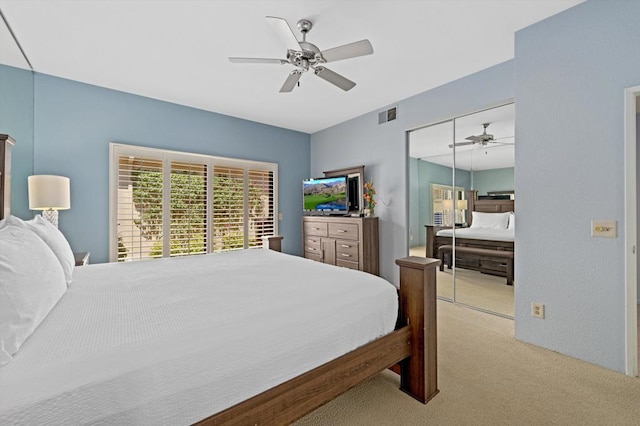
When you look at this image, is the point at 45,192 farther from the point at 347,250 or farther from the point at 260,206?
the point at 347,250

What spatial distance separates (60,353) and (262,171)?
4274mm

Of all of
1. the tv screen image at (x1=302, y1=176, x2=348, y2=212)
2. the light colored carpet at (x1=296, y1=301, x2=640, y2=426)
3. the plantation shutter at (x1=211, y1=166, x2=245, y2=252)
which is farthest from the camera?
the tv screen image at (x1=302, y1=176, x2=348, y2=212)

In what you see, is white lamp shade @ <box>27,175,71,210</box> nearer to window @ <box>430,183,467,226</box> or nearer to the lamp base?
the lamp base

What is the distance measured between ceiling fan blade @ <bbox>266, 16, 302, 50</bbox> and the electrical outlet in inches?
115

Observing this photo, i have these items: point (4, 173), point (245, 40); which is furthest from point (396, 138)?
point (4, 173)

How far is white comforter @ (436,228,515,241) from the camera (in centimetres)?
301

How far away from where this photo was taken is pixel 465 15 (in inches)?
90.3

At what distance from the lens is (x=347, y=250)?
4391mm

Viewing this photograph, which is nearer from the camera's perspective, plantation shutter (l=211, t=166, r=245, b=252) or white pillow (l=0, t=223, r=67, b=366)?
white pillow (l=0, t=223, r=67, b=366)

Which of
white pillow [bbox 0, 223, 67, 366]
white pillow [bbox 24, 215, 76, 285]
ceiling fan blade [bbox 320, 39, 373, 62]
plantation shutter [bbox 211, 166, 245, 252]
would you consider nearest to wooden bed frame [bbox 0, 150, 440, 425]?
white pillow [bbox 24, 215, 76, 285]

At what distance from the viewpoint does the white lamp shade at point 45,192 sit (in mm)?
2754

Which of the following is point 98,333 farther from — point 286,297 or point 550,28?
point 550,28

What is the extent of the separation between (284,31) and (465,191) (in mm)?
2706

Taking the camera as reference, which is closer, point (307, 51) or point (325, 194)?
point (307, 51)
